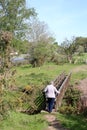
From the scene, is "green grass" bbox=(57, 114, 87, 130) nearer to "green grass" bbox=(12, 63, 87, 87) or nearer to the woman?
the woman

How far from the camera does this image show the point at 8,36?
15.9 meters

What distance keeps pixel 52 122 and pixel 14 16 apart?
3851 centimetres

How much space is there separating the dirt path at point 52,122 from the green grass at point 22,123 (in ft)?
0.96

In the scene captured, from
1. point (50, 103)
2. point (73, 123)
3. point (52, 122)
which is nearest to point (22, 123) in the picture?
point (52, 122)

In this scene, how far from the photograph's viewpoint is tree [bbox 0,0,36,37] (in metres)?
Answer: 52.0

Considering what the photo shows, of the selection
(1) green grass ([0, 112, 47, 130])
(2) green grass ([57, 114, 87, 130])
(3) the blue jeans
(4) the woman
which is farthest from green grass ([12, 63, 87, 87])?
(1) green grass ([0, 112, 47, 130])

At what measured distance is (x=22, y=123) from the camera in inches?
609

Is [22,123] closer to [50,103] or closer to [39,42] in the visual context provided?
[50,103]

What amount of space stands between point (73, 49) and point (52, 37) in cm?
481

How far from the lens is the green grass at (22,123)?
47.6ft

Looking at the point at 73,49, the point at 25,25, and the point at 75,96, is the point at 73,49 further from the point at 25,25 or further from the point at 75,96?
the point at 75,96

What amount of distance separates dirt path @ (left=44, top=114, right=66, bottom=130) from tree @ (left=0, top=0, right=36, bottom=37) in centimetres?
3497

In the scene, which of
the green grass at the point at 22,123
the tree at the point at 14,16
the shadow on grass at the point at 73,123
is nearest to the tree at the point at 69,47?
the tree at the point at 14,16

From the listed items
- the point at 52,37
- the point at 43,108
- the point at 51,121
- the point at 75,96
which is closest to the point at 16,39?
the point at 52,37
